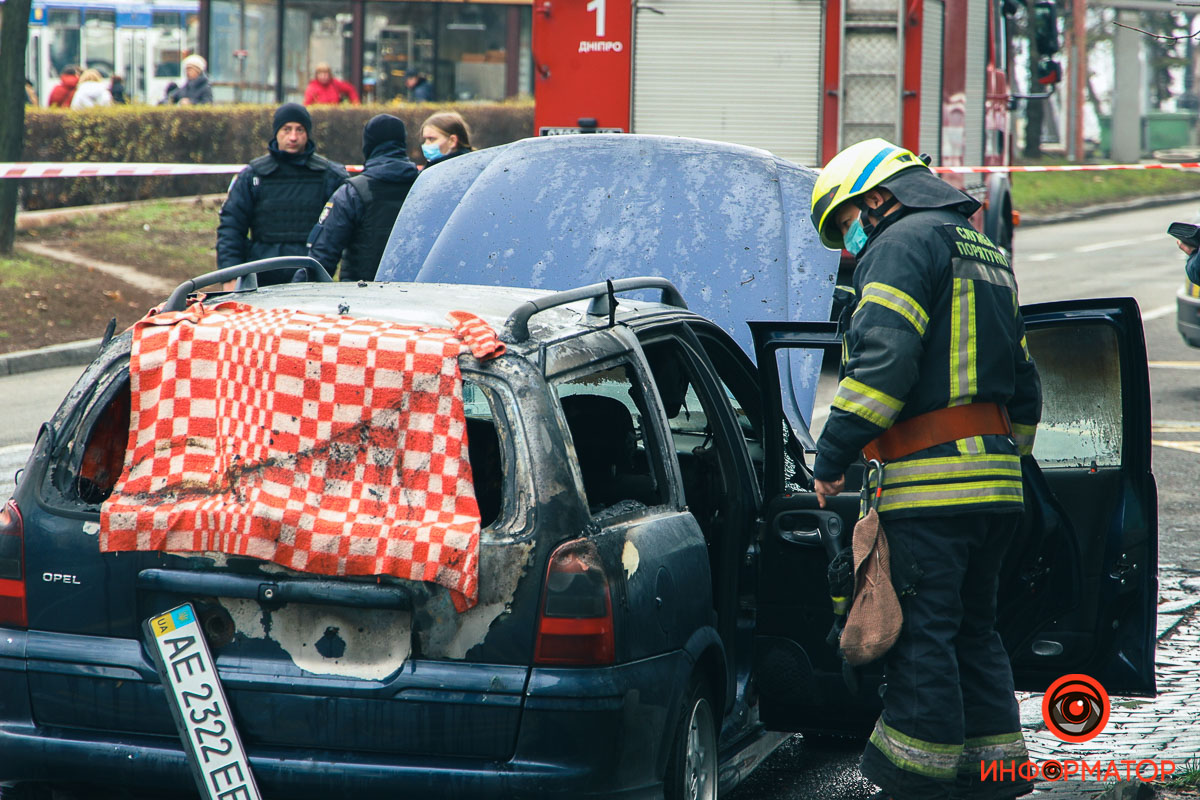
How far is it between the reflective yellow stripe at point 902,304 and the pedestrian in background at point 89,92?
62.4 feet

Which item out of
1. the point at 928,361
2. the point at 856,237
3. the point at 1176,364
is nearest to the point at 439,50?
the point at 1176,364

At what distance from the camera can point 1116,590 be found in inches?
169

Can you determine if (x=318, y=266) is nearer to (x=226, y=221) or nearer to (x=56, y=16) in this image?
(x=226, y=221)

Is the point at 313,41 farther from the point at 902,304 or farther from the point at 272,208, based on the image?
the point at 902,304

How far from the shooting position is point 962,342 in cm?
384

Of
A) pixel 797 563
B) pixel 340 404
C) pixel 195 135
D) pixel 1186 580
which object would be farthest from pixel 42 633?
pixel 195 135

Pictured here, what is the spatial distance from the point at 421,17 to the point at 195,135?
6.94 m

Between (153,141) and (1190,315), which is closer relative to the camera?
(1190,315)

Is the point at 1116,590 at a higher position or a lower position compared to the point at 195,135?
lower

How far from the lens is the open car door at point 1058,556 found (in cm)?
420

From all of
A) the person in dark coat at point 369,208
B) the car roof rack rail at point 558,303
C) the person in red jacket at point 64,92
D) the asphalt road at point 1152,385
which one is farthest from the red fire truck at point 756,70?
the person in red jacket at point 64,92

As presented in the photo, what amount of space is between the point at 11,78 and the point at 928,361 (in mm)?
11859

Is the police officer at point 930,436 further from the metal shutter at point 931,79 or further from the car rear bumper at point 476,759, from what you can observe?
the metal shutter at point 931,79

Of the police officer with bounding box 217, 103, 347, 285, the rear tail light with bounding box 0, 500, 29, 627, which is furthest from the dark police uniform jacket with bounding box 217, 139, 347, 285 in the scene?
the rear tail light with bounding box 0, 500, 29, 627
